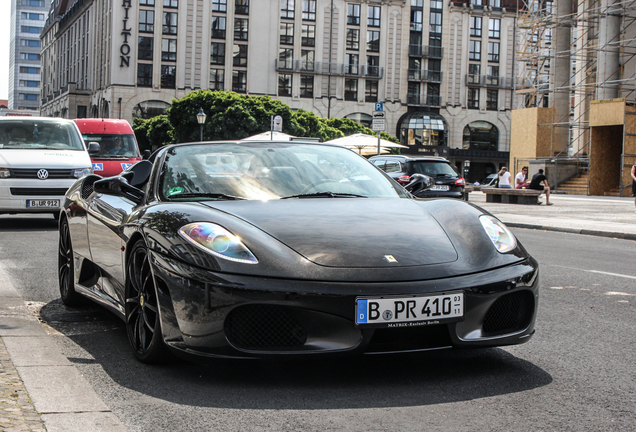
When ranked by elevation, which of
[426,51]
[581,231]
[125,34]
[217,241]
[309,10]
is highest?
[309,10]

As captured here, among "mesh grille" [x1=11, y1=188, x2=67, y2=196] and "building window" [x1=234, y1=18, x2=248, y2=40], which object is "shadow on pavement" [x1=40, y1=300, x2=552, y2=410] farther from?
"building window" [x1=234, y1=18, x2=248, y2=40]

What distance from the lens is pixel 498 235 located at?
13.8 feet

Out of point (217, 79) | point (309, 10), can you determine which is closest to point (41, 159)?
point (217, 79)

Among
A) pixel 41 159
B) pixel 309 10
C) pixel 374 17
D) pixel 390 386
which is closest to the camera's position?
pixel 390 386

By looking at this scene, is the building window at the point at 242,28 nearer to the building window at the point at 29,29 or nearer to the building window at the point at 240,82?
the building window at the point at 240,82

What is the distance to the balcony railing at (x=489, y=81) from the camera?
88.1 metres

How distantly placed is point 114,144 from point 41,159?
9924 mm

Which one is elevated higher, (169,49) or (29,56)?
(29,56)

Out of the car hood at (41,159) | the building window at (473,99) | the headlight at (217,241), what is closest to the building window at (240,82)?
the building window at (473,99)

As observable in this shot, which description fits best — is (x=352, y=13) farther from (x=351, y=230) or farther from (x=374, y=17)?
(x=351, y=230)

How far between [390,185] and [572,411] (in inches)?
84.8

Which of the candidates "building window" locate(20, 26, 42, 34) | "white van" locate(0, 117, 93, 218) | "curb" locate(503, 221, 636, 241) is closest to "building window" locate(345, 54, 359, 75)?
"curb" locate(503, 221, 636, 241)

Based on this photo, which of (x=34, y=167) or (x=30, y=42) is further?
(x=30, y=42)

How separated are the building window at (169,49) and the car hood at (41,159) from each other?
2669 inches
